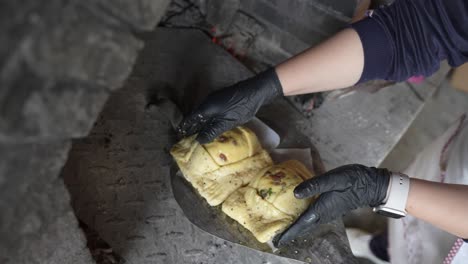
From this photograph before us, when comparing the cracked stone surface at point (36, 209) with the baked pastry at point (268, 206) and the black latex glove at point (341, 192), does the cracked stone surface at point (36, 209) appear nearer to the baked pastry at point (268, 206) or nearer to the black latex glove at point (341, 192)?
the baked pastry at point (268, 206)

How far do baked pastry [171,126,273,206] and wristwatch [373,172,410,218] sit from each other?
54 centimetres

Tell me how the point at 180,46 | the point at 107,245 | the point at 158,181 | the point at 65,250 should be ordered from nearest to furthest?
1. the point at 65,250
2. the point at 107,245
3. the point at 158,181
4. the point at 180,46

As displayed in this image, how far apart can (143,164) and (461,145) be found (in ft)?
4.65

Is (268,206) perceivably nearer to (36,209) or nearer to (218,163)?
(218,163)

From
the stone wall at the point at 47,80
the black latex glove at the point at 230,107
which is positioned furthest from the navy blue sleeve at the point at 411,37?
the stone wall at the point at 47,80

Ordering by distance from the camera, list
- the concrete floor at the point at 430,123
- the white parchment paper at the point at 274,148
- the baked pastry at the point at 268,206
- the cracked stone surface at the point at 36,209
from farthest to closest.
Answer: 1. the concrete floor at the point at 430,123
2. the white parchment paper at the point at 274,148
3. the baked pastry at the point at 268,206
4. the cracked stone surface at the point at 36,209

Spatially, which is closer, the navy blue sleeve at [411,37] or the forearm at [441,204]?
the forearm at [441,204]

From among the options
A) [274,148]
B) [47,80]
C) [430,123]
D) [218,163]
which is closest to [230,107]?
[218,163]

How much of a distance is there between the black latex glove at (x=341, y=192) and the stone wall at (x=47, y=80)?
3.03 ft

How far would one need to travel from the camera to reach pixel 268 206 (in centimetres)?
176

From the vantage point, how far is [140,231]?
1.67 meters

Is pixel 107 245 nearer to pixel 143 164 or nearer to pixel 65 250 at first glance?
pixel 65 250

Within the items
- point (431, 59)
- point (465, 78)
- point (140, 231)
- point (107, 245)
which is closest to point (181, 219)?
point (140, 231)

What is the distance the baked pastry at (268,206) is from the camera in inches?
68.5
